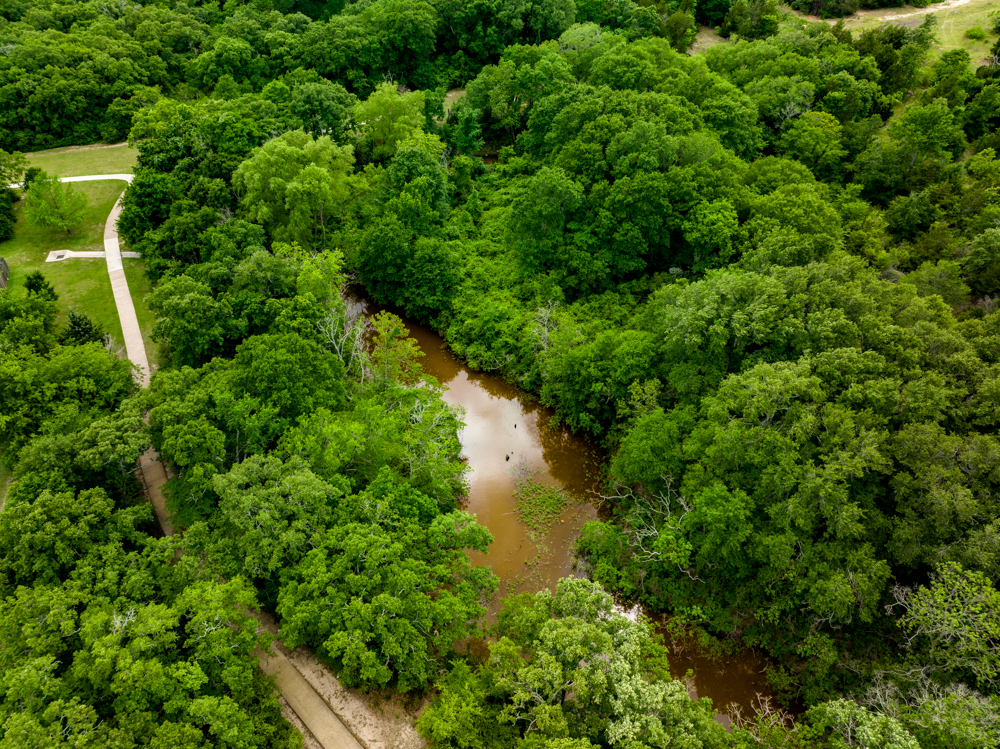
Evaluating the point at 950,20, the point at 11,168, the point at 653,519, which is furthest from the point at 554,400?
the point at 950,20

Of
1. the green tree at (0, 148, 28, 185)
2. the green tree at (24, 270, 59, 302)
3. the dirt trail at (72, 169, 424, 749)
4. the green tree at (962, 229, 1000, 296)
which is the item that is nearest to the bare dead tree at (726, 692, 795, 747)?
the dirt trail at (72, 169, 424, 749)

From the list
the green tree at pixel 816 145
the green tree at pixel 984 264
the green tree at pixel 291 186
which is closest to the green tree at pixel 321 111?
the green tree at pixel 291 186

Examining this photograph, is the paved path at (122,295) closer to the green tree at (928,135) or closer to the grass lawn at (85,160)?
the grass lawn at (85,160)

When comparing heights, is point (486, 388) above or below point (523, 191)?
below

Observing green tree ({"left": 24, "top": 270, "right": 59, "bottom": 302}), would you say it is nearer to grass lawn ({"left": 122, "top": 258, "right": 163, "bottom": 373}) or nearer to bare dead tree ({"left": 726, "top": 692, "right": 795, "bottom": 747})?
grass lawn ({"left": 122, "top": 258, "right": 163, "bottom": 373})

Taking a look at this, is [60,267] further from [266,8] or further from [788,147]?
[788,147]

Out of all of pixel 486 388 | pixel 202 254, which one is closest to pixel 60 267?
pixel 202 254
